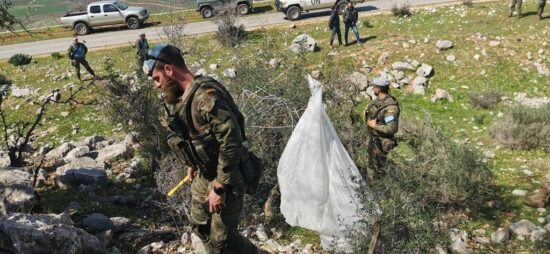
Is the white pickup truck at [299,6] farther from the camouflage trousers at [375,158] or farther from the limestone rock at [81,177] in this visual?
the camouflage trousers at [375,158]

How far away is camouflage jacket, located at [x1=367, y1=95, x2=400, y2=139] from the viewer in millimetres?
5168

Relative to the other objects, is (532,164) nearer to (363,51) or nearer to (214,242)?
(214,242)

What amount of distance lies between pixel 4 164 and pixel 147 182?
280 cm

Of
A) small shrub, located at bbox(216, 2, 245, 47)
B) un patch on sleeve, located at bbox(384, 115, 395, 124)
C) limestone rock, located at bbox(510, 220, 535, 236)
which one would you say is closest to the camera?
limestone rock, located at bbox(510, 220, 535, 236)

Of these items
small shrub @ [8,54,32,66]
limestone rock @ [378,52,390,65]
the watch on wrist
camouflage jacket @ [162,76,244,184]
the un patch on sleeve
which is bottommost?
limestone rock @ [378,52,390,65]

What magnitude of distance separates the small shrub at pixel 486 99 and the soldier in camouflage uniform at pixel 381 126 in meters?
4.69

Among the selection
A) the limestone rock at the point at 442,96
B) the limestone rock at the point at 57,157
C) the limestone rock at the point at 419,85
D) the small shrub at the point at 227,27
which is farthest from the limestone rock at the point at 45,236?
the small shrub at the point at 227,27

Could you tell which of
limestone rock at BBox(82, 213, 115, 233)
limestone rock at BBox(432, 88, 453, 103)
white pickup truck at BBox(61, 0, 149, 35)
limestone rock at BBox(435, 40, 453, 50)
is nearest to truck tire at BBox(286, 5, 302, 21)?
white pickup truck at BBox(61, 0, 149, 35)

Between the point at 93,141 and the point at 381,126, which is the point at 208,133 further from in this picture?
the point at 93,141

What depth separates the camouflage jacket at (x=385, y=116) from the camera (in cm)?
517

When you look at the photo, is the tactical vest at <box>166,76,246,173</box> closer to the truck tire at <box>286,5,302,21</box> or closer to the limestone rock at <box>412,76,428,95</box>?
the limestone rock at <box>412,76,428,95</box>

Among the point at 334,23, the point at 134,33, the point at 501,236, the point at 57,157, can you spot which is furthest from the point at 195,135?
the point at 134,33

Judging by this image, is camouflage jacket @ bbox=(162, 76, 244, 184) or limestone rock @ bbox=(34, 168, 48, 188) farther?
limestone rock @ bbox=(34, 168, 48, 188)

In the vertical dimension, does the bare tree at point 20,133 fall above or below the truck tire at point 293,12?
below
